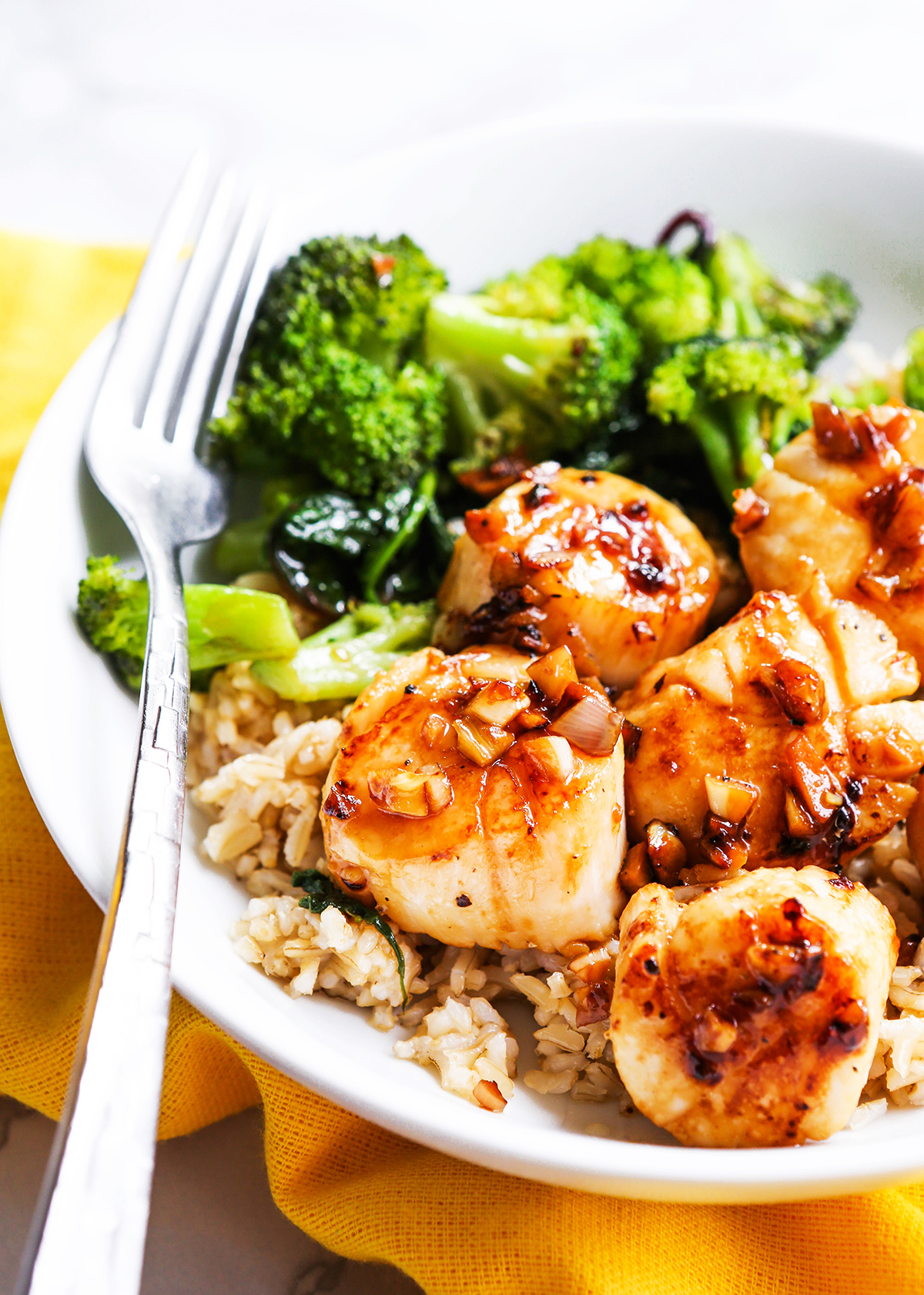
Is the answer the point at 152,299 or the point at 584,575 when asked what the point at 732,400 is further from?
the point at 152,299

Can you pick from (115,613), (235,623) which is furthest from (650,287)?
(115,613)

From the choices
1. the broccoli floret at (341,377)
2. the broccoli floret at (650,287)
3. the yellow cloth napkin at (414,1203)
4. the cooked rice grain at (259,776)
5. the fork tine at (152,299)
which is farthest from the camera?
the broccoli floret at (650,287)

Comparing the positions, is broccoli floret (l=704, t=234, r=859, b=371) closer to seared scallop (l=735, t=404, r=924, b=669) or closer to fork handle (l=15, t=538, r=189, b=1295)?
seared scallop (l=735, t=404, r=924, b=669)

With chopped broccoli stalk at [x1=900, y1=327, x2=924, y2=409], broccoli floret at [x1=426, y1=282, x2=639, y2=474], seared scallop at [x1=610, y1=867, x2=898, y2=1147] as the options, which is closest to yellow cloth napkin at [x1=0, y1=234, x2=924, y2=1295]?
seared scallop at [x1=610, y1=867, x2=898, y2=1147]

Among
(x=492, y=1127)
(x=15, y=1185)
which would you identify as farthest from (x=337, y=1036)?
(x=15, y=1185)

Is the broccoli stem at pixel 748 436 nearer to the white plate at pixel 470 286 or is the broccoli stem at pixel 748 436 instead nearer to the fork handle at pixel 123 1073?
the white plate at pixel 470 286

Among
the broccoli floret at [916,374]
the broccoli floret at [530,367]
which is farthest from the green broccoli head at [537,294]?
the broccoli floret at [916,374]
